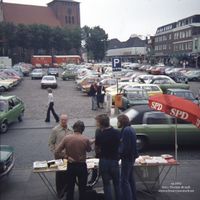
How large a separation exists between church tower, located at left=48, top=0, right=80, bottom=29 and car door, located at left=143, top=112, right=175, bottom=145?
103049 mm

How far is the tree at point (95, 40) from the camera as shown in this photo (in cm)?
10144

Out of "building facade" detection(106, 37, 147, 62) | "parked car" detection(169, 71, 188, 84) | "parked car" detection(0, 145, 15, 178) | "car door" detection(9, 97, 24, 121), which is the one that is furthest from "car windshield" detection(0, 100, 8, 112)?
"building facade" detection(106, 37, 147, 62)

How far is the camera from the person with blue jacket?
6570 millimetres

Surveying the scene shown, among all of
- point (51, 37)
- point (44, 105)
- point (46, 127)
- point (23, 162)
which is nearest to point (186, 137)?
point (23, 162)

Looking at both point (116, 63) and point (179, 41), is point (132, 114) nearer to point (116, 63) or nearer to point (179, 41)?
point (116, 63)

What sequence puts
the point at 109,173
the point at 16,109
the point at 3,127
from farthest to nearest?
the point at 16,109 → the point at 3,127 → the point at 109,173

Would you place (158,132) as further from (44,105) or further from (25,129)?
(44,105)

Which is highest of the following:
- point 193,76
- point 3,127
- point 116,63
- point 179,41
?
point 179,41

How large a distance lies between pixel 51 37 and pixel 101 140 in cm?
8552

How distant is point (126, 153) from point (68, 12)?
110m

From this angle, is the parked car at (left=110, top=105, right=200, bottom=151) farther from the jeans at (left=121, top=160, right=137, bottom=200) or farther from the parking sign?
the parking sign

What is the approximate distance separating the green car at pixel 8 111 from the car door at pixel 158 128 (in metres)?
6.27

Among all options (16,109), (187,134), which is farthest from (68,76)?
(187,134)

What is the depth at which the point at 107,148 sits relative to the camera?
6328 millimetres
